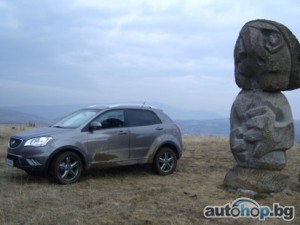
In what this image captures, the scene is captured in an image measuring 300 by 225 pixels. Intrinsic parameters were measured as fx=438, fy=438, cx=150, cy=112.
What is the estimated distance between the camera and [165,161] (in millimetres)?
10898

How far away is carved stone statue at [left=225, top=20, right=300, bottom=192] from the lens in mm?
8164

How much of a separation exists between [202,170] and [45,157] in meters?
4.31

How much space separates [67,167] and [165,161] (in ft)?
8.73

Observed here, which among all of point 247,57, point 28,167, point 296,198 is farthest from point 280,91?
point 28,167

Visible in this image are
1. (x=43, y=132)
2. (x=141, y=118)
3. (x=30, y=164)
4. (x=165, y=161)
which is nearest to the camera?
(x=30, y=164)

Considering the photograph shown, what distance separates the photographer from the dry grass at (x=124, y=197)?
263 inches

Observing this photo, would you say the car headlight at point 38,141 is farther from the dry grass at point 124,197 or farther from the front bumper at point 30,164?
the dry grass at point 124,197

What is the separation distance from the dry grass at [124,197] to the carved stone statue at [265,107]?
46 cm

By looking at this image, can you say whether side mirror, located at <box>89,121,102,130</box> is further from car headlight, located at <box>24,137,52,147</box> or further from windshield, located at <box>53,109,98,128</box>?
car headlight, located at <box>24,137,52,147</box>

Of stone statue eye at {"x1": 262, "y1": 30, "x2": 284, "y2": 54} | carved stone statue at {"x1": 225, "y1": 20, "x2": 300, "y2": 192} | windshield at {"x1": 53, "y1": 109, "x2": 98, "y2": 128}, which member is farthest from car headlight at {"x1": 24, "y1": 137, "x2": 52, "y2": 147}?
stone statue eye at {"x1": 262, "y1": 30, "x2": 284, "y2": 54}

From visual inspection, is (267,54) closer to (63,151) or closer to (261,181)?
(261,181)

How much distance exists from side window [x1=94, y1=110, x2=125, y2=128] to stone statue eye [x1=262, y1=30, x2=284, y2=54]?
386 centimetres

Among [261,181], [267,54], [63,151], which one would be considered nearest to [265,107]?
[267,54]

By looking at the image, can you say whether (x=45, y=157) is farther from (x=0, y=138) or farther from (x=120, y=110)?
(x=0, y=138)
